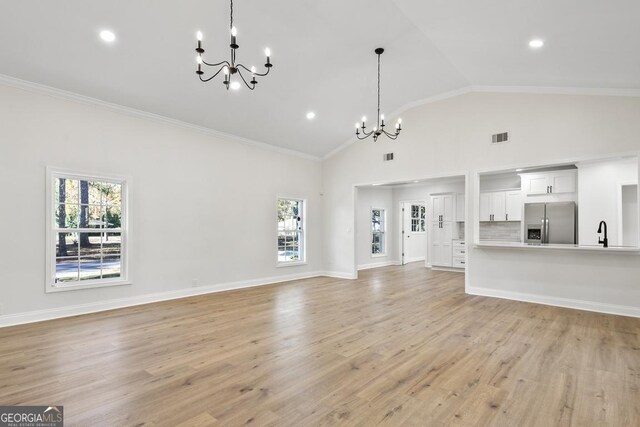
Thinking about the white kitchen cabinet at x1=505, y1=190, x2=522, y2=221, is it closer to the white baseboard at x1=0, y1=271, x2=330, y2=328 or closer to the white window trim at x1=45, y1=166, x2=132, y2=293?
the white baseboard at x1=0, y1=271, x2=330, y2=328

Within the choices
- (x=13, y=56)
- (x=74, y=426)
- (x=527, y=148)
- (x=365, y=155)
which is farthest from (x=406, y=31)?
(x=74, y=426)

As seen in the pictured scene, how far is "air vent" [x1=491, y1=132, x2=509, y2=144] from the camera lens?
568 cm

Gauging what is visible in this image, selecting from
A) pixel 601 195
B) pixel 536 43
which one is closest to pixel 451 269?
pixel 601 195

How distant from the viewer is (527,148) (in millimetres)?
5469

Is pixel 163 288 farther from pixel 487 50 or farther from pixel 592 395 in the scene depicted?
pixel 487 50

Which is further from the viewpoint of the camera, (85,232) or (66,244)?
(85,232)

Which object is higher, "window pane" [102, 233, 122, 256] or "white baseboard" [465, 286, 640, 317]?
"window pane" [102, 233, 122, 256]

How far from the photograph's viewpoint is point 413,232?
36.7ft

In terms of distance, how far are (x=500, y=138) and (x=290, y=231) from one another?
15.5ft

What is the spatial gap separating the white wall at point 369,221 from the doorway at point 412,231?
34cm

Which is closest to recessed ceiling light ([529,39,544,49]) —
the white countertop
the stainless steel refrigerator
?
the white countertop

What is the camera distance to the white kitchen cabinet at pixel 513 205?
7.93 meters

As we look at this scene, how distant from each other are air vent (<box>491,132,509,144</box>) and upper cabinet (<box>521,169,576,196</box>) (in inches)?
82.7

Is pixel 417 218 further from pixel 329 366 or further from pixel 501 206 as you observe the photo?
pixel 329 366
